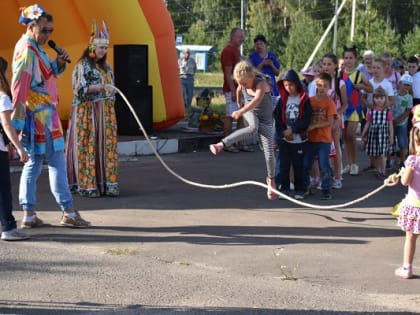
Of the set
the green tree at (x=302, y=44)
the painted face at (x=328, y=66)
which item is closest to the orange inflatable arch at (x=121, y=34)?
the painted face at (x=328, y=66)

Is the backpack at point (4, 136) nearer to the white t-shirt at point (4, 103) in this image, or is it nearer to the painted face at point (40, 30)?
the white t-shirt at point (4, 103)

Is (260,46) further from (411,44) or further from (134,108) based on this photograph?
(411,44)

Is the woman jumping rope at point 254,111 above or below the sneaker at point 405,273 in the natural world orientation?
above

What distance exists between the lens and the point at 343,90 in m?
10.1

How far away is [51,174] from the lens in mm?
7555

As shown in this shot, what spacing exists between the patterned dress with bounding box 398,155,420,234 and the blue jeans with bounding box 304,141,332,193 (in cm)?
318

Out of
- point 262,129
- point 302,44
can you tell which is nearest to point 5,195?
point 262,129

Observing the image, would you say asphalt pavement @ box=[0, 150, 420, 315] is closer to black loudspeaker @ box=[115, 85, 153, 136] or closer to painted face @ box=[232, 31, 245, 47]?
black loudspeaker @ box=[115, 85, 153, 136]

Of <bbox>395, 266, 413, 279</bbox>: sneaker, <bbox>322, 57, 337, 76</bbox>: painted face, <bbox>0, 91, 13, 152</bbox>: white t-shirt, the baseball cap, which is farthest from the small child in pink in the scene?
the baseball cap

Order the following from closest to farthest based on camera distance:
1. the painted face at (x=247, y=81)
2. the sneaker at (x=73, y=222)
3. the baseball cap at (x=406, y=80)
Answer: the sneaker at (x=73, y=222), the painted face at (x=247, y=81), the baseball cap at (x=406, y=80)

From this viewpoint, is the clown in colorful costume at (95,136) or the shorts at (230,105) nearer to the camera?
the clown in colorful costume at (95,136)

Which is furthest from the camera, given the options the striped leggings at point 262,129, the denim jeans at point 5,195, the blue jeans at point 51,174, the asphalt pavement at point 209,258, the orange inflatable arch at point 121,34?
the orange inflatable arch at point 121,34

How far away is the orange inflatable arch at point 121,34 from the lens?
13.1 metres

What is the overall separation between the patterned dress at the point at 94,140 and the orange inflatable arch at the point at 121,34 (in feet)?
14.2
